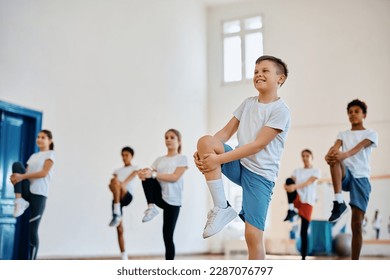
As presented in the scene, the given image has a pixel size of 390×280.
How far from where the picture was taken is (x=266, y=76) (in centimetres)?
242

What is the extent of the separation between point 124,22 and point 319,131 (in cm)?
294

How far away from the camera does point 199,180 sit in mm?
6840

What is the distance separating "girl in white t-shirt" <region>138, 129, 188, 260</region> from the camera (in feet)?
12.3

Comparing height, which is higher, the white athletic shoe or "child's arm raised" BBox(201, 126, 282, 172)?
"child's arm raised" BBox(201, 126, 282, 172)

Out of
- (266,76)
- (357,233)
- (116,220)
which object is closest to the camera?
(266,76)

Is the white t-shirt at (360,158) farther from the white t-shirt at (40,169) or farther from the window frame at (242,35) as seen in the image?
the white t-shirt at (40,169)

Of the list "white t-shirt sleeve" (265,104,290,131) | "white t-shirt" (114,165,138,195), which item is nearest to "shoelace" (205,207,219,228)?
"white t-shirt sleeve" (265,104,290,131)

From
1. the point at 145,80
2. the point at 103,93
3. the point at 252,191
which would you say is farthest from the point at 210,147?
the point at 145,80

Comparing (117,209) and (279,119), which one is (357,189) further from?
(117,209)

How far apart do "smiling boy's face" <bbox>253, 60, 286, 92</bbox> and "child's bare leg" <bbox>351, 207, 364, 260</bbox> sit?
54.2 inches

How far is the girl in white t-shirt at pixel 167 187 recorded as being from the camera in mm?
3748

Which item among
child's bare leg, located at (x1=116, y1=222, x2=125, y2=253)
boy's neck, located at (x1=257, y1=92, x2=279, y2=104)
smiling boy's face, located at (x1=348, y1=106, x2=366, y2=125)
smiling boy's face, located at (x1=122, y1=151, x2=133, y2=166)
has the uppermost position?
smiling boy's face, located at (x1=348, y1=106, x2=366, y2=125)

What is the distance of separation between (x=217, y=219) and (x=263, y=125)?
1.56ft

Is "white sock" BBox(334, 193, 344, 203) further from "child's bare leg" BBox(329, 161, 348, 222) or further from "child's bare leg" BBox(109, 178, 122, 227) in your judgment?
"child's bare leg" BBox(109, 178, 122, 227)
